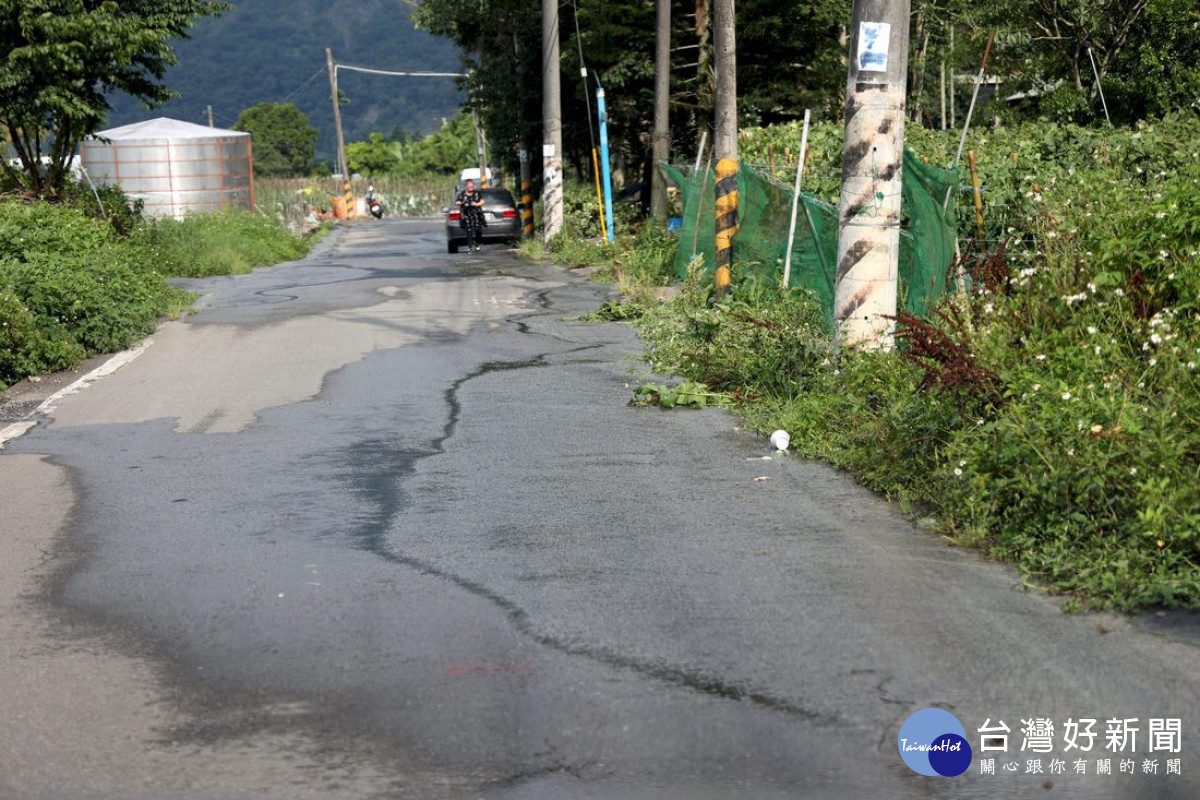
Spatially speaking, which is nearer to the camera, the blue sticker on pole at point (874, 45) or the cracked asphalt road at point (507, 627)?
the cracked asphalt road at point (507, 627)

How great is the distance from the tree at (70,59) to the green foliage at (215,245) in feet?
8.20

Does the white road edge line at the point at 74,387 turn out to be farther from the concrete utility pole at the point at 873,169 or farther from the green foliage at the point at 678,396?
the concrete utility pole at the point at 873,169

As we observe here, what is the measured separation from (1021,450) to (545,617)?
2.46 meters

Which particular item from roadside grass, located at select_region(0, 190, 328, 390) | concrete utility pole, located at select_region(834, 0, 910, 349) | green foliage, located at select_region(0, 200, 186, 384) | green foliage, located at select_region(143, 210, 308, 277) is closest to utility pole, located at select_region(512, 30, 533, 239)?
green foliage, located at select_region(143, 210, 308, 277)

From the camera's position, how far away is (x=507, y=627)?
5598mm

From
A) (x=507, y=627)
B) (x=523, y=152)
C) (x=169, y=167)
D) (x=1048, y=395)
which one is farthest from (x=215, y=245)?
(x=507, y=627)

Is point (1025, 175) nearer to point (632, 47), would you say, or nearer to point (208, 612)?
point (208, 612)

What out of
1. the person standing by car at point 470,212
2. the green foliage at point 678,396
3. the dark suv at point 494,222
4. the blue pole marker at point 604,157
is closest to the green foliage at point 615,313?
the green foliage at point 678,396

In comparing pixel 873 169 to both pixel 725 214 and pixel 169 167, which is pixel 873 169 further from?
pixel 169 167

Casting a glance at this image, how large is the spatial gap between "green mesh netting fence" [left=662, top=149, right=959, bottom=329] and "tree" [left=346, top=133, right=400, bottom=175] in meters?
85.4

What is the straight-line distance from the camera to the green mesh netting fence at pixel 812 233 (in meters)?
11.7

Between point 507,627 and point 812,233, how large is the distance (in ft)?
28.7

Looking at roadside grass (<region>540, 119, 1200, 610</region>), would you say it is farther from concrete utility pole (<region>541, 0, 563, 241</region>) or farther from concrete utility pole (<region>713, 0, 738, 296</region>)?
concrete utility pole (<region>541, 0, 563, 241</region>)

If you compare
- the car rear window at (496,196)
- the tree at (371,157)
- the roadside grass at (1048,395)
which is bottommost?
the tree at (371,157)
